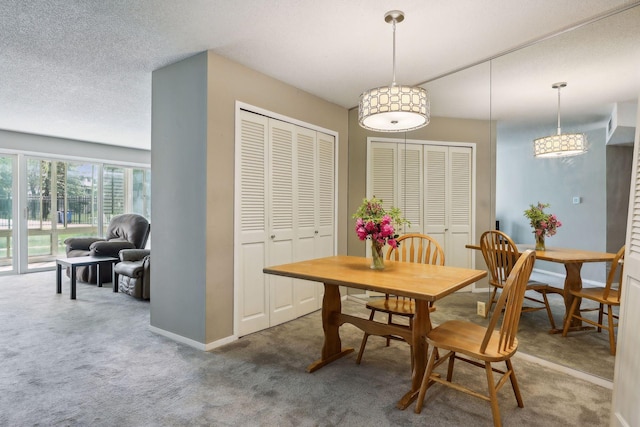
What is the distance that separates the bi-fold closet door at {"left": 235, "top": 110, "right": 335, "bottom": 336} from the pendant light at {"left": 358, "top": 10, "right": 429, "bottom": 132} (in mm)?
1298

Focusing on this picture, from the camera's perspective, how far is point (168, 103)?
3.21 meters

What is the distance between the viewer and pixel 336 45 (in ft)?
9.23

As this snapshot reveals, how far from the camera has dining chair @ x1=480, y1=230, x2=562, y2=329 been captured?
2740 millimetres

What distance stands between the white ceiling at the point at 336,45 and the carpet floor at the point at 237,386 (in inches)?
78.5

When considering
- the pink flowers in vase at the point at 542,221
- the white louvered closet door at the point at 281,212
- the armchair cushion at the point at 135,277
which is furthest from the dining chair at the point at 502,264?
the armchair cushion at the point at 135,277

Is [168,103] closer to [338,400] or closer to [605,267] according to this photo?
[338,400]

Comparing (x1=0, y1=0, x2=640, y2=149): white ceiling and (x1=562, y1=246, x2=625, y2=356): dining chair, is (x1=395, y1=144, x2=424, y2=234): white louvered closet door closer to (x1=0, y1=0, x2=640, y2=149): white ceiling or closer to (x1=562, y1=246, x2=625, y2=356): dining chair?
(x1=0, y1=0, x2=640, y2=149): white ceiling

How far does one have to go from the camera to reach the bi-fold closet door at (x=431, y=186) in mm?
3428

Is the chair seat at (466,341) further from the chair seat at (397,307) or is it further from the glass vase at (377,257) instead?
the glass vase at (377,257)

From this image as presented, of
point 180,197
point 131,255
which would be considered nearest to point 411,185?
point 180,197

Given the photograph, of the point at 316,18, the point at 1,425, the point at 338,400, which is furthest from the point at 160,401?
the point at 316,18

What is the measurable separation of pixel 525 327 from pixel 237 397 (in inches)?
90.4

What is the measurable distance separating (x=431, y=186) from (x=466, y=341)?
2.20m

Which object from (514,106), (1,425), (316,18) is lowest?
(1,425)
